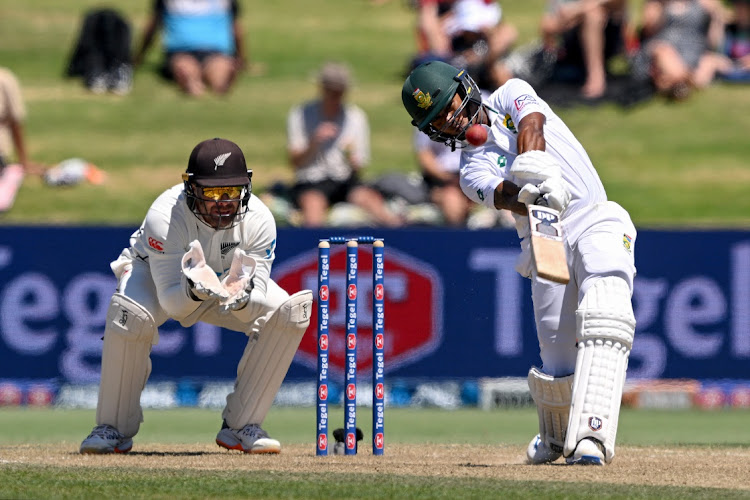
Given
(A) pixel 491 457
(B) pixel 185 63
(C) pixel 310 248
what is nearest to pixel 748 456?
(A) pixel 491 457

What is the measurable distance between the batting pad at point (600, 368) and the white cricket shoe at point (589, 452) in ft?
0.08

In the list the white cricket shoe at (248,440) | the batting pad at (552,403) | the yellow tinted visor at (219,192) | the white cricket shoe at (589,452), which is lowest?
the white cricket shoe at (589,452)

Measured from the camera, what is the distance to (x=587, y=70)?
13.7 metres

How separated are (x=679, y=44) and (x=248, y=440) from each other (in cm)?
832

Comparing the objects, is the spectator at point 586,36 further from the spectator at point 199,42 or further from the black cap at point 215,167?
the black cap at point 215,167

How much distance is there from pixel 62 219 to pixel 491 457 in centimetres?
641

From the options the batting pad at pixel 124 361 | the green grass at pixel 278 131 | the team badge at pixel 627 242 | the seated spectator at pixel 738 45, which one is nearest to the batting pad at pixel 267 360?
the batting pad at pixel 124 361

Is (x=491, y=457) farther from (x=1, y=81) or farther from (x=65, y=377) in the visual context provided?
(x=1, y=81)

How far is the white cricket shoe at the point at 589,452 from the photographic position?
18.4ft

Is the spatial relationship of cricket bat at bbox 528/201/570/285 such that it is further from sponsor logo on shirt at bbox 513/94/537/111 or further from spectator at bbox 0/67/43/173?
spectator at bbox 0/67/43/173

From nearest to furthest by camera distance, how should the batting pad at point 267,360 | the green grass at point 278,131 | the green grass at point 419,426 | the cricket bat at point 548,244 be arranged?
the cricket bat at point 548,244
the batting pad at point 267,360
the green grass at point 419,426
the green grass at point 278,131

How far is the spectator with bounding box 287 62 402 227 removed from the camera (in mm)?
11227

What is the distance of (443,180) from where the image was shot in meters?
11.3

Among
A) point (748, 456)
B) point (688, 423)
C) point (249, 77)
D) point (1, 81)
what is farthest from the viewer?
point (249, 77)
